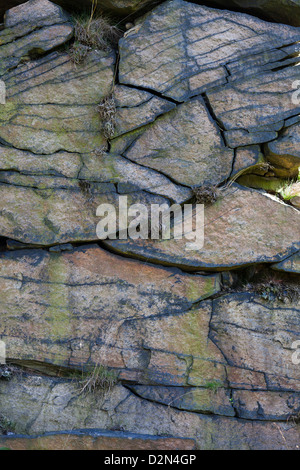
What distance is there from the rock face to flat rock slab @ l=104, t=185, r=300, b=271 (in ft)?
0.04

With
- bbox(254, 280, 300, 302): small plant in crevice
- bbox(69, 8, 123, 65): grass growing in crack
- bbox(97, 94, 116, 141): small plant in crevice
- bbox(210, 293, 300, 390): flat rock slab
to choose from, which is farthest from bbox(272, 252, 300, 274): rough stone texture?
bbox(69, 8, 123, 65): grass growing in crack

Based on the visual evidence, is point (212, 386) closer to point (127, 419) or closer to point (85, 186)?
point (127, 419)

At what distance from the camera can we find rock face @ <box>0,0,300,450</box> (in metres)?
3.76

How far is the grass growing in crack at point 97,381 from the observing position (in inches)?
147

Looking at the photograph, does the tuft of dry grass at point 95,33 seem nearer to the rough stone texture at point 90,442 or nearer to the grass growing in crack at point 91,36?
the grass growing in crack at point 91,36

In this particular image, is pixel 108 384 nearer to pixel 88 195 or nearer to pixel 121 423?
pixel 121 423

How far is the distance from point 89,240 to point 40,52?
1.83m

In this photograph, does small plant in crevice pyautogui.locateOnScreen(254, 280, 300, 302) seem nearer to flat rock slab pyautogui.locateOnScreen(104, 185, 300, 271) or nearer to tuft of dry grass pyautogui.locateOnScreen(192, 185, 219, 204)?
flat rock slab pyautogui.locateOnScreen(104, 185, 300, 271)

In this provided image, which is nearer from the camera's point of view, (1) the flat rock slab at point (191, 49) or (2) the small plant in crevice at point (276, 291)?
(2) the small plant in crevice at point (276, 291)

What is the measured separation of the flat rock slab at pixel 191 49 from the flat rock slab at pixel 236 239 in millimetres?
1107

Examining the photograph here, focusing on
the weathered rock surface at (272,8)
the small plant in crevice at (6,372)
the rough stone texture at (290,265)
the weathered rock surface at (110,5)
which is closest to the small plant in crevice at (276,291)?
the rough stone texture at (290,265)

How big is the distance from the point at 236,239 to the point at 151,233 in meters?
0.76

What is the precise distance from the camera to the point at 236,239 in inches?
157

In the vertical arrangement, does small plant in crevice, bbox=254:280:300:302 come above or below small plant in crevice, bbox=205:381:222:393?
above
